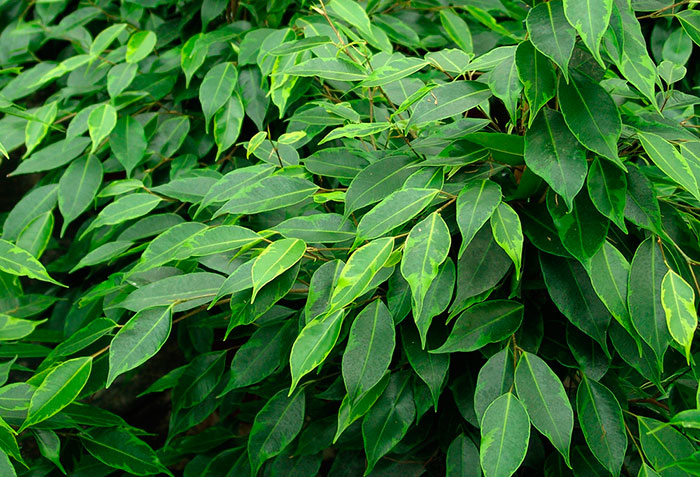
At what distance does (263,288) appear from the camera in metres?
0.82

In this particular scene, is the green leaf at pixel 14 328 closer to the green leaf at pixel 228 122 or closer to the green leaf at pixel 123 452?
the green leaf at pixel 123 452

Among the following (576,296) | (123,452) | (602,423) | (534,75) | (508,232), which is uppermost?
(534,75)

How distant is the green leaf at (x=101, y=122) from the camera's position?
1205 mm

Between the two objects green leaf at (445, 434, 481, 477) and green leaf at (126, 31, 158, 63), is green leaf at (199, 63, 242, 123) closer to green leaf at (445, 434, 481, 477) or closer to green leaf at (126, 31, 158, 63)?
green leaf at (126, 31, 158, 63)

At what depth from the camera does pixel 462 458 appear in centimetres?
87

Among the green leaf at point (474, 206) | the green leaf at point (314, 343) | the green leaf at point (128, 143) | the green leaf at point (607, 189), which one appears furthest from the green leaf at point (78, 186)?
the green leaf at point (607, 189)

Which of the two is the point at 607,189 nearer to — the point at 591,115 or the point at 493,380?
the point at 591,115

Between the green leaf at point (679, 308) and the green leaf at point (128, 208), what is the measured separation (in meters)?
0.70

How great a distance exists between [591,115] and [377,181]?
0.26m

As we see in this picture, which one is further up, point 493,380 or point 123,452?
point 493,380

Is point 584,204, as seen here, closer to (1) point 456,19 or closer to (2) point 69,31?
(1) point 456,19

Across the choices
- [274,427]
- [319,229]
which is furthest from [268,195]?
[274,427]

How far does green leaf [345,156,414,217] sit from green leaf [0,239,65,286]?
412 millimetres

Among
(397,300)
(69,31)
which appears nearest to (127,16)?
(69,31)
